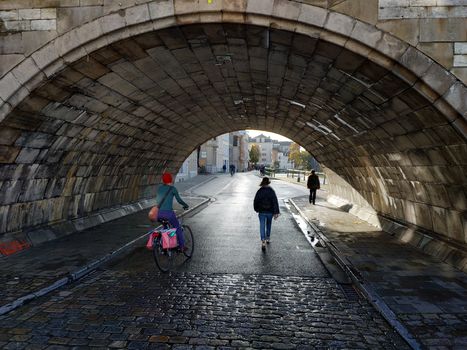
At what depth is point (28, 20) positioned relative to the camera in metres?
6.96

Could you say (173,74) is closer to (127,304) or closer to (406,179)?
(127,304)

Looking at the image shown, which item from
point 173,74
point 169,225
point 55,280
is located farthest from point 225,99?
point 55,280

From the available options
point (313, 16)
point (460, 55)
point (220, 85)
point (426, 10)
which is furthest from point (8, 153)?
point (460, 55)

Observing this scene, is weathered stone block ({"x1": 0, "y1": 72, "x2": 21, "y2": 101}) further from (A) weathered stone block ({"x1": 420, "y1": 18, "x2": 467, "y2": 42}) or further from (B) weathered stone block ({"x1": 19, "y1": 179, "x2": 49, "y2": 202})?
(A) weathered stone block ({"x1": 420, "y1": 18, "x2": 467, "y2": 42})

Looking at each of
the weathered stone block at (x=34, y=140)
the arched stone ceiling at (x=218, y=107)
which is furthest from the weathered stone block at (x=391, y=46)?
the weathered stone block at (x=34, y=140)

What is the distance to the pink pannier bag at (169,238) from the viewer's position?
24.7ft

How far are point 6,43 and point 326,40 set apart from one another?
18.7ft

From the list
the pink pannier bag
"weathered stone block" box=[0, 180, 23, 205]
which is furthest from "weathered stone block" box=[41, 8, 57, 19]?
the pink pannier bag

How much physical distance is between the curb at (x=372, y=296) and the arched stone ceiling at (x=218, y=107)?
240cm

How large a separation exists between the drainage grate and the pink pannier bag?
3.25 meters

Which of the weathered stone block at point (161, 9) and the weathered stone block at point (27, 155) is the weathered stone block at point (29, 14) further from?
the weathered stone block at point (27, 155)

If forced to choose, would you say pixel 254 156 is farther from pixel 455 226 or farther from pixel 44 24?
pixel 44 24

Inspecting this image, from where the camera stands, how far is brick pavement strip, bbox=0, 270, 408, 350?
4.55 meters

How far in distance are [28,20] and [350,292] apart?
24.3 ft
